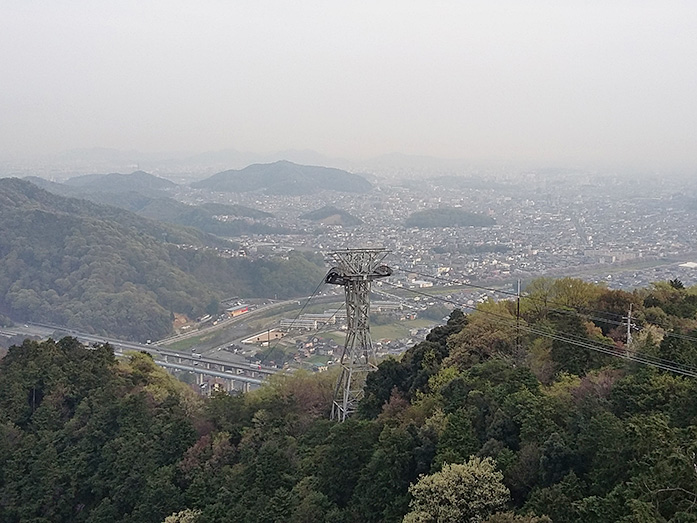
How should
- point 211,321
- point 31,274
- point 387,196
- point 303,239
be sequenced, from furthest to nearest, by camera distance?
point 387,196
point 303,239
point 31,274
point 211,321

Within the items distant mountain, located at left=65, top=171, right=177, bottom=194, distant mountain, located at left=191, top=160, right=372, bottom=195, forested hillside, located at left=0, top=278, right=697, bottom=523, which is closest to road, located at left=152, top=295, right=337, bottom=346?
forested hillside, located at left=0, top=278, right=697, bottom=523

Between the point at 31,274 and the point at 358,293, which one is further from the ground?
the point at 358,293

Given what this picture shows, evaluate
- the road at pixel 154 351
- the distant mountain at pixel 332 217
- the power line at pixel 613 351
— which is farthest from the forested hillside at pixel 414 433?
the distant mountain at pixel 332 217

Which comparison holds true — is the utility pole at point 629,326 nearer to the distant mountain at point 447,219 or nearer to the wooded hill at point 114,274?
the wooded hill at point 114,274

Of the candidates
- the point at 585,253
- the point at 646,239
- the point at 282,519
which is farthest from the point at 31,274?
the point at 282,519

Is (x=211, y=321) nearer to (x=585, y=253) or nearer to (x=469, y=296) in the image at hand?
(x=469, y=296)

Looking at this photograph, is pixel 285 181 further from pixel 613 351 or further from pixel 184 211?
pixel 613 351

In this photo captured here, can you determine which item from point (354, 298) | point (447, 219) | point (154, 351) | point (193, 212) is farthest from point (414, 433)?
point (193, 212)

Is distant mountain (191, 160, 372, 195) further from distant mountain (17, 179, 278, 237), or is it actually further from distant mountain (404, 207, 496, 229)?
distant mountain (404, 207, 496, 229)
